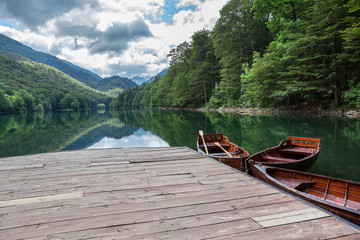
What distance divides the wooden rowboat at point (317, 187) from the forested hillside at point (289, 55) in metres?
17.2

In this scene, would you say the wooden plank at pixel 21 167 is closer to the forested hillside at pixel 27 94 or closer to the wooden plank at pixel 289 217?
the wooden plank at pixel 289 217

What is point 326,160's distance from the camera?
7117mm

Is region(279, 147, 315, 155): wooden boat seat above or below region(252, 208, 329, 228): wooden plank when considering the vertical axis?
below

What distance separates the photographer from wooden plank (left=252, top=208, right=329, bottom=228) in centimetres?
Result: 180

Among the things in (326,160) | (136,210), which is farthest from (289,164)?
(136,210)

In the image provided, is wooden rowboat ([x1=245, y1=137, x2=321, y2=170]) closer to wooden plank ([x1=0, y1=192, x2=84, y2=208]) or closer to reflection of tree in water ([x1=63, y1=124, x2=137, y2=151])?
wooden plank ([x1=0, y1=192, x2=84, y2=208])

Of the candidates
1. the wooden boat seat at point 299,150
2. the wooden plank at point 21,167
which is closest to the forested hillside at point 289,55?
the wooden boat seat at point 299,150

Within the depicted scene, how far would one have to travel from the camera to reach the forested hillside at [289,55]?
17.1m

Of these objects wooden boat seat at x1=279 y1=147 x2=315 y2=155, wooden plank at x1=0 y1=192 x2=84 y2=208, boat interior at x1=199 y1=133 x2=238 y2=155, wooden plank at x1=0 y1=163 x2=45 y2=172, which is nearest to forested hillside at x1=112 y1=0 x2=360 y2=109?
wooden boat seat at x1=279 y1=147 x2=315 y2=155

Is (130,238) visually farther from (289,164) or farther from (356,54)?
(356,54)

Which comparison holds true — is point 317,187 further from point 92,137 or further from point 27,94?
point 27,94

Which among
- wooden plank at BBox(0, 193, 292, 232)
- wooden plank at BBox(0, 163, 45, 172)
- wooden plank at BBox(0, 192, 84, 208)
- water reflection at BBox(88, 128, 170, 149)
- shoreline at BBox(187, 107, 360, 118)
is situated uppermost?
shoreline at BBox(187, 107, 360, 118)

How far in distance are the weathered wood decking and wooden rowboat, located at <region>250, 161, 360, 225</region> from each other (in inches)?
36.5

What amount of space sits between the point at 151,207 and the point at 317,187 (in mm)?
3817
